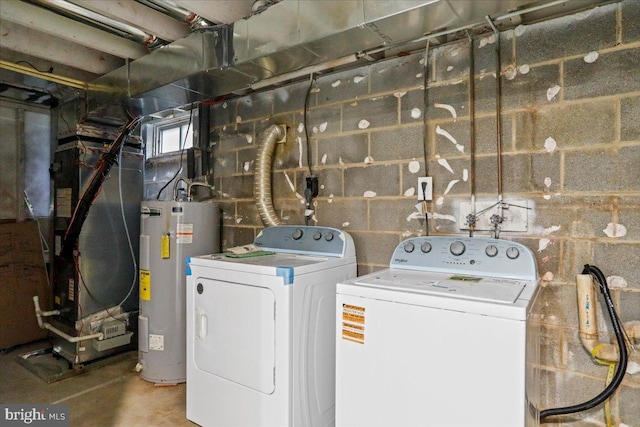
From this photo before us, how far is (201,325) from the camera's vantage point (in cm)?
194

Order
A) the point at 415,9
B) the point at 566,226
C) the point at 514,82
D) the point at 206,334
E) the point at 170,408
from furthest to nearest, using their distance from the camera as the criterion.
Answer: the point at 170,408, the point at 206,334, the point at 514,82, the point at 566,226, the point at 415,9

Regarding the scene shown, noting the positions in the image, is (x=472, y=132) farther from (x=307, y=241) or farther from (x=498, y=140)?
(x=307, y=241)

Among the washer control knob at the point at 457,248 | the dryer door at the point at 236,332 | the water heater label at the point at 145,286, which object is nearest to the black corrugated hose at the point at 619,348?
the washer control knob at the point at 457,248

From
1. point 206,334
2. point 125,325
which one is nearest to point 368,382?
point 206,334

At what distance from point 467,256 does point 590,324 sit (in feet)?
1.77

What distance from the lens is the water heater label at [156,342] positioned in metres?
2.60

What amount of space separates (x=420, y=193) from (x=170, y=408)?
1.95m

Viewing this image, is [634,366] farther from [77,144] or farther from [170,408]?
[77,144]

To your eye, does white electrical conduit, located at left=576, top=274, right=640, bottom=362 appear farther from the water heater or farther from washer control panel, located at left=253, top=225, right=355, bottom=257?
the water heater

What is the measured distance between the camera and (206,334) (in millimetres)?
1925

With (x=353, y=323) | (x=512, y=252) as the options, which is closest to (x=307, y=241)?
(x=353, y=323)

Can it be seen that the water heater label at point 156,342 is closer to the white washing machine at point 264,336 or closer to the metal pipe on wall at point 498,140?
the white washing machine at point 264,336

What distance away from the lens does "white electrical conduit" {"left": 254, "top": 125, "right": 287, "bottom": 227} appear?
247 cm

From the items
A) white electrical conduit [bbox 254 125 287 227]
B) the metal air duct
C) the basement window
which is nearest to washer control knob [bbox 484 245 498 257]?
the metal air duct
